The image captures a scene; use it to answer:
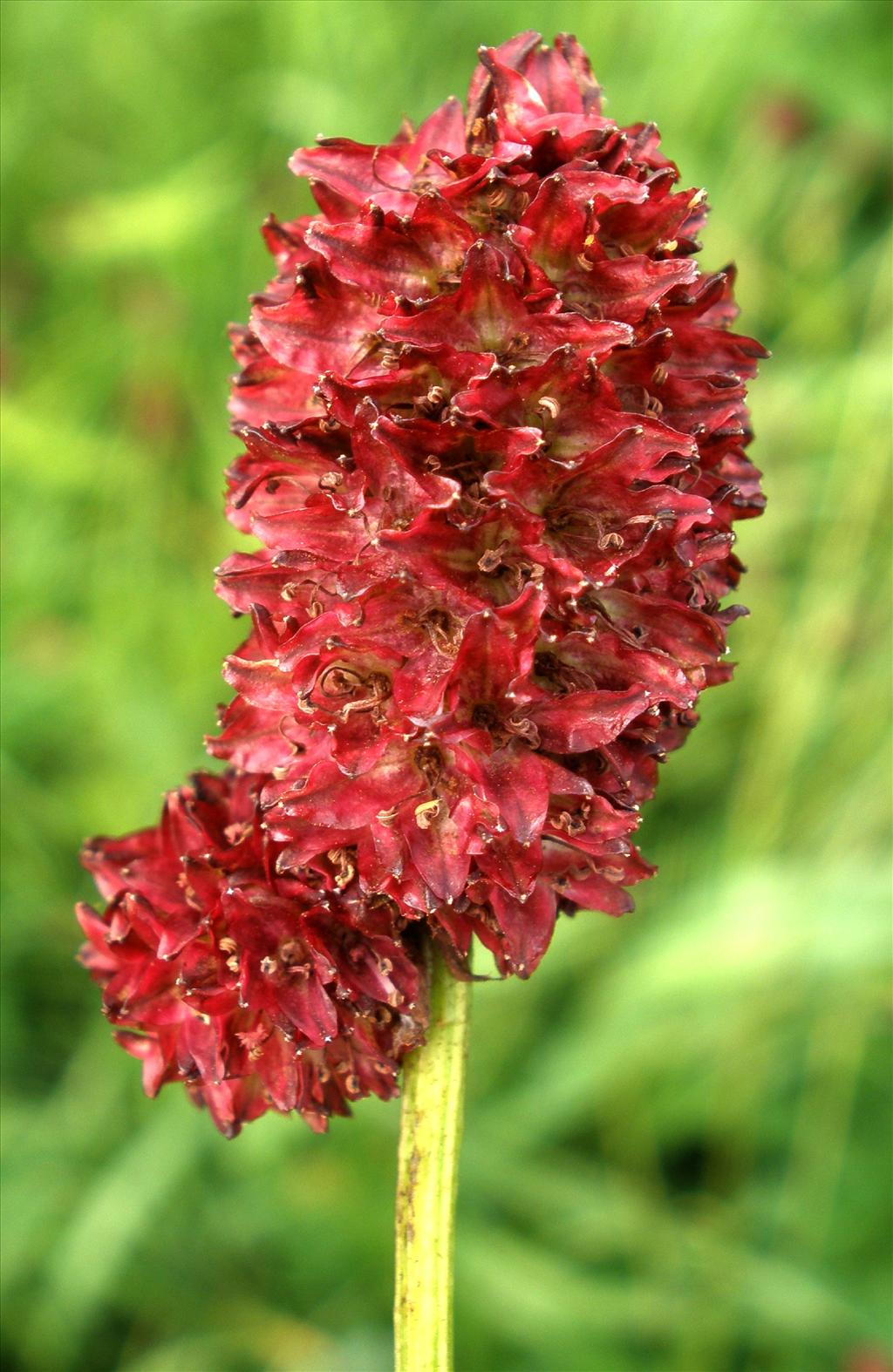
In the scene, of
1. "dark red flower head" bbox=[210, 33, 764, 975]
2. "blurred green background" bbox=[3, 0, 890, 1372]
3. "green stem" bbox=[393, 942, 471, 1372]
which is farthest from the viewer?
"blurred green background" bbox=[3, 0, 890, 1372]

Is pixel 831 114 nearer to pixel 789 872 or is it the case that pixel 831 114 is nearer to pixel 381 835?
pixel 789 872

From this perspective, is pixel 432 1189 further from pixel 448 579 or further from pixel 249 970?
pixel 448 579

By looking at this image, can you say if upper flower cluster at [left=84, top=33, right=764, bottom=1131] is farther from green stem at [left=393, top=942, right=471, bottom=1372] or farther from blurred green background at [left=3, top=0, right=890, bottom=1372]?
blurred green background at [left=3, top=0, right=890, bottom=1372]

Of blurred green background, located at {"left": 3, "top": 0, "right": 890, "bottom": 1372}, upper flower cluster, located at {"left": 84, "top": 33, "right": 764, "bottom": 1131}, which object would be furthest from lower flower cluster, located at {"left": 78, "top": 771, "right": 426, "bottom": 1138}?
blurred green background, located at {"left": 3, "top": 0, "right": 890, "bottom": 1372}

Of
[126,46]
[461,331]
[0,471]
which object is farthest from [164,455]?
[461,331]

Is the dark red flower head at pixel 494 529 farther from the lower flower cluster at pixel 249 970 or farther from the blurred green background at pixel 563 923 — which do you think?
the blurred green background at pixel 563 923

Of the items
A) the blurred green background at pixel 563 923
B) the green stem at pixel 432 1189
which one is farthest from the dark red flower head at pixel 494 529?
the blurred green background at pixel 563 923
